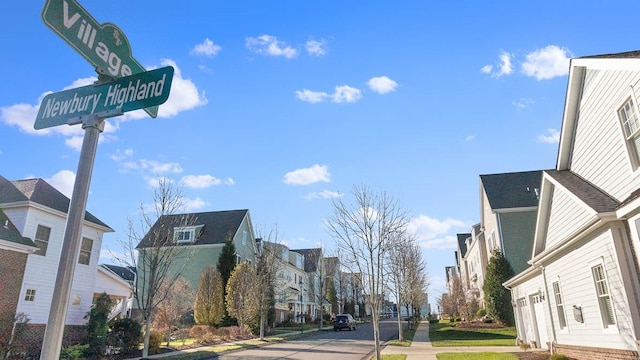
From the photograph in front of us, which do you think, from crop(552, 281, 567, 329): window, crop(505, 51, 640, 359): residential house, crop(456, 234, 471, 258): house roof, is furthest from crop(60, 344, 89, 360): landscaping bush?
crop(456, 234, 471, 258): house roof

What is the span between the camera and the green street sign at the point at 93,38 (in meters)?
2.95

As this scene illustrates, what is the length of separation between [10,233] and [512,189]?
3442cm

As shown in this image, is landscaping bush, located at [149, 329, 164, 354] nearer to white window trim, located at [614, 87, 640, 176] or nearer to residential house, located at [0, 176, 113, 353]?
residential house, located at [0, 176, 113, 353]

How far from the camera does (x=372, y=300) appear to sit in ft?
47.7

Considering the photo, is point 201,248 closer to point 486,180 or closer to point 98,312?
point 98,312

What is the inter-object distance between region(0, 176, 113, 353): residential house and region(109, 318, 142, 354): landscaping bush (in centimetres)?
253

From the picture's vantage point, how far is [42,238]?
1938 cm

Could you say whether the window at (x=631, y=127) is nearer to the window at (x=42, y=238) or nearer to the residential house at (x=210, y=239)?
the window at (x=42, y=238)

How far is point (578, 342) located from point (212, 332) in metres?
23.0

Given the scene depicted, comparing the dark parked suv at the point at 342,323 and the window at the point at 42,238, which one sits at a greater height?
the window at the point at 42,238

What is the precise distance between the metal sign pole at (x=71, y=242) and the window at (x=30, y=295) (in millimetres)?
19498

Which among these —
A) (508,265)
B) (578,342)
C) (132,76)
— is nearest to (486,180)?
(508,265)

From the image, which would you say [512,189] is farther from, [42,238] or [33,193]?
[33,193]

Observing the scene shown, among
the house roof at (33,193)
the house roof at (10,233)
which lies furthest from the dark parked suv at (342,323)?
the house roof at (10,233)
